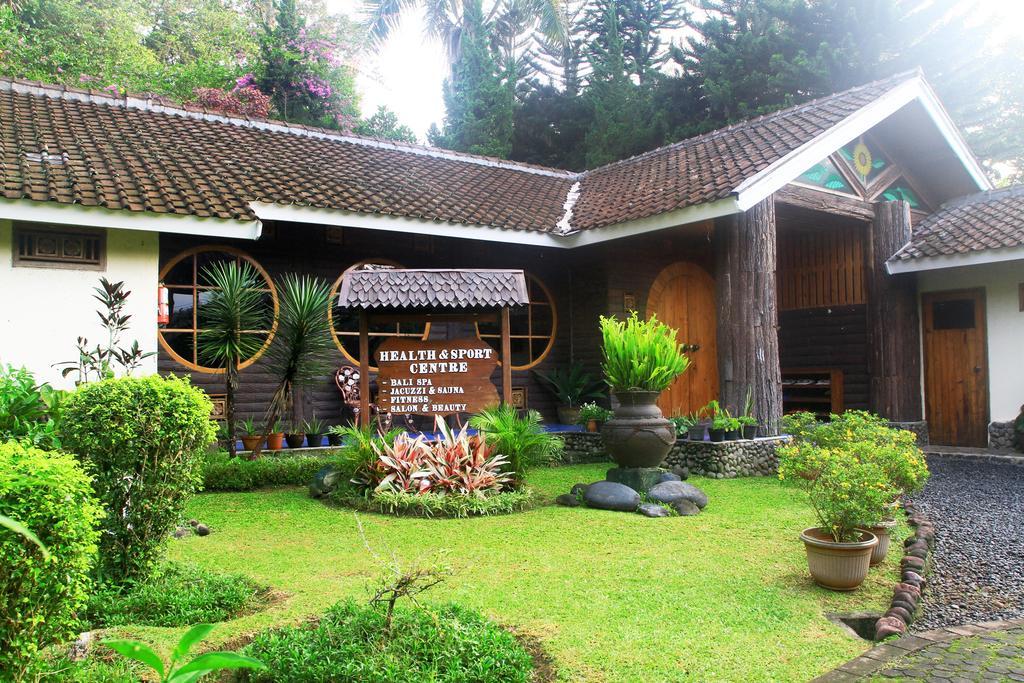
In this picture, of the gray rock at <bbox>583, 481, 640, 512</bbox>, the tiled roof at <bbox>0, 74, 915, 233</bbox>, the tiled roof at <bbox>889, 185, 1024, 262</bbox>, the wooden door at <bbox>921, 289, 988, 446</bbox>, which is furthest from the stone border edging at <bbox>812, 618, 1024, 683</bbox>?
the wooden door at <bbox>921, 289, 988, 446</bbox>

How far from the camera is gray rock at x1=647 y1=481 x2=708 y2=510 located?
7.28 m

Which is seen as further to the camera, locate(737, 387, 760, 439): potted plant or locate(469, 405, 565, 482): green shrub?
locate(737, 387, 760, 439): potted plant

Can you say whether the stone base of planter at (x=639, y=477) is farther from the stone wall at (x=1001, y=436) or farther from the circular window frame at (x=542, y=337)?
the stone wall at (x=1001, y=436)

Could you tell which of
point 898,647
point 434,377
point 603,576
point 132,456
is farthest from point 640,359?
point 132,456

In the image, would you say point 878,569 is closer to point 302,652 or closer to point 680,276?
point 302,652

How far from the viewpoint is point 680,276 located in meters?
13.4

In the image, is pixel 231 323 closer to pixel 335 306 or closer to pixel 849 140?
pixel 335 306

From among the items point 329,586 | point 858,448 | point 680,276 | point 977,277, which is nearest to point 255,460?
point 329,586

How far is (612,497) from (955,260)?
7.31 meters

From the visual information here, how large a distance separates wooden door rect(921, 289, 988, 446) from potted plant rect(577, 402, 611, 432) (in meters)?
5.10

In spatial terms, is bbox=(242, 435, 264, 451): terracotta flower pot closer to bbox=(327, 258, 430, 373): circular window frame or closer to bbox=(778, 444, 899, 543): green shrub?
bbox=(327, 258, 430, 373): circular window frame

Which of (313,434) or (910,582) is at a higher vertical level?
(313,434)

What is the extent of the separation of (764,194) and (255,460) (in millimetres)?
6954

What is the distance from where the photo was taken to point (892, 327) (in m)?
12.0
